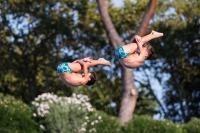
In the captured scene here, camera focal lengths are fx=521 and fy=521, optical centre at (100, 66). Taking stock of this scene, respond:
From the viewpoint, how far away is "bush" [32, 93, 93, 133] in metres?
14.7

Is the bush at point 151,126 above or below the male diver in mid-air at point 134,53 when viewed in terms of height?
above

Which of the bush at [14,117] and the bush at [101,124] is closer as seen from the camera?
the bush at [14,117]

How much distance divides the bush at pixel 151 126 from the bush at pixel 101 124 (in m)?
0.42

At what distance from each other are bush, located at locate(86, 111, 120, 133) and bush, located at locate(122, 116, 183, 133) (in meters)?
0.42

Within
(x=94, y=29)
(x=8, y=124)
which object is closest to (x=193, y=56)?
(x=94, y=29)

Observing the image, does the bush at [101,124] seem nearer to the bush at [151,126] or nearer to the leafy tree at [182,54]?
the bush at [151,126]

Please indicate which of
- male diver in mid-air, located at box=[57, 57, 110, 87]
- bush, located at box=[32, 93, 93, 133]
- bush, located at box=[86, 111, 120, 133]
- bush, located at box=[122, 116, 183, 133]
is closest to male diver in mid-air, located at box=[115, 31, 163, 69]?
male diver in mid-air, located at box=[57, 57, 110, 87]

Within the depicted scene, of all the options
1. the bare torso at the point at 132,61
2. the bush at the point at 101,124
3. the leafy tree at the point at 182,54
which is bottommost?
the bare torso at the point at 132,61

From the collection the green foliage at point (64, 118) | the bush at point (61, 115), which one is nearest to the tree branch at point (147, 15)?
the bush at point (61, 115)

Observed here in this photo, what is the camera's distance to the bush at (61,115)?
1471 cm

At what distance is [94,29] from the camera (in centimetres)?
2609

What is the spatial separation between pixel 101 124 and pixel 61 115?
1.51 meters

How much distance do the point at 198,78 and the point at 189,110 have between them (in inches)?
71.8

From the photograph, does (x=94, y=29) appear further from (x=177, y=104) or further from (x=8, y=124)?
(x=8, y=124)
